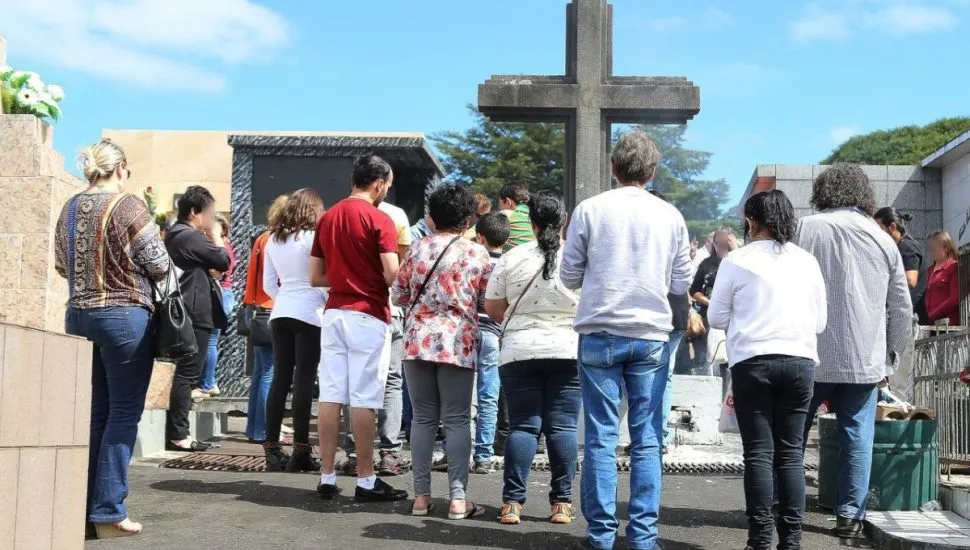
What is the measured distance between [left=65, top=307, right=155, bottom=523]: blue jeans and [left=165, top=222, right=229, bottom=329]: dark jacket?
9.04 ft

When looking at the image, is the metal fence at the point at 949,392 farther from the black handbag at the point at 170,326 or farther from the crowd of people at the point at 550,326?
the black handbag at the point at 170,326

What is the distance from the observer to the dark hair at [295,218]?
25.7ft

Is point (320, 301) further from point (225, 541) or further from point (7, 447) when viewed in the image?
point (7, 447)

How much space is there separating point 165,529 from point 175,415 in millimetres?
3362

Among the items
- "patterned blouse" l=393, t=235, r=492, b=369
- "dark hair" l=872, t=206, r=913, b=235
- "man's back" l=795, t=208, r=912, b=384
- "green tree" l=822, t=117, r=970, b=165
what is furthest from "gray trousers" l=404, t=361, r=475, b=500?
"green tree" l=822, t=117, r=970, b=165

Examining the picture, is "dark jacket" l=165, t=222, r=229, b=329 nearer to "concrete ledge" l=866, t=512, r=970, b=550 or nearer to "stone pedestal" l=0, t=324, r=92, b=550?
"stone pedestal" l=0, t=324, r=92, b=550

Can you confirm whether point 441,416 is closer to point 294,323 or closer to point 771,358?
point 294,323

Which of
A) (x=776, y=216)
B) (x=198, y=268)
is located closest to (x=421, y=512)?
(x=776, y=216)

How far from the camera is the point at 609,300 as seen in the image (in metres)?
5.33

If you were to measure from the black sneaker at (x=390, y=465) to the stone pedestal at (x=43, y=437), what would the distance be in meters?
2.92

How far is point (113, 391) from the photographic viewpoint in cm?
561

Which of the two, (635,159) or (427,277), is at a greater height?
(635,159)

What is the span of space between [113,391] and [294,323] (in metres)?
2.09

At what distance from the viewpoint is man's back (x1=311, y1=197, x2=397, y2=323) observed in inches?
259
